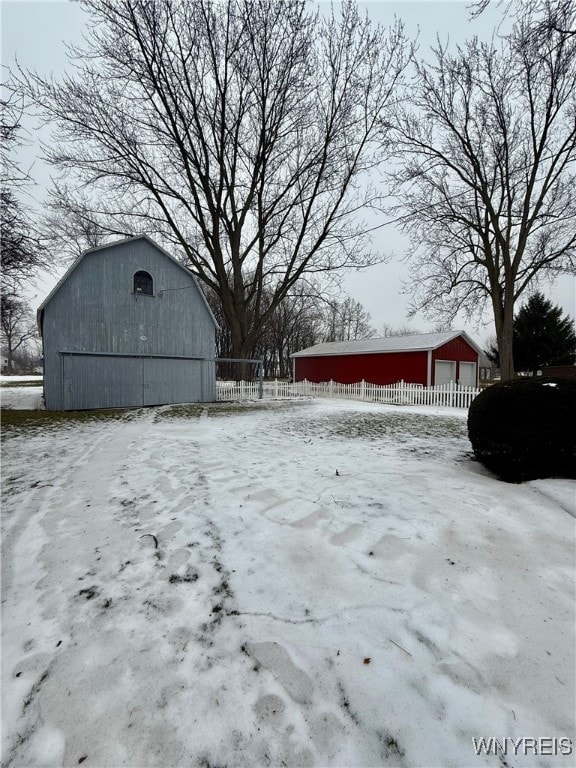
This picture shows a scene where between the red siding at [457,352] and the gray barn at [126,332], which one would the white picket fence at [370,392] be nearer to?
the red siding at [457,352]

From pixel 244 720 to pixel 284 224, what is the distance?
21.0m

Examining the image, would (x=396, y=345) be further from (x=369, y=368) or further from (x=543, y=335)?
(x=543, y=335)

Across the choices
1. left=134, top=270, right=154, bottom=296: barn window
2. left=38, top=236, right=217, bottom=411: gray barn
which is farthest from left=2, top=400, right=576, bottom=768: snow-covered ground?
left=134, top=270, right=154, bottom=296: barn window

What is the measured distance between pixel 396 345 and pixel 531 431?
1595 centimetres

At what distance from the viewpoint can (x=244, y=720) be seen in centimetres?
142

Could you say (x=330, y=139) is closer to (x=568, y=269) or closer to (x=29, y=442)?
(x=568, y=269)

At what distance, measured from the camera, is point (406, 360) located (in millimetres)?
18922

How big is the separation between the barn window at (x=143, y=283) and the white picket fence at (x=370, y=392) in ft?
20.8

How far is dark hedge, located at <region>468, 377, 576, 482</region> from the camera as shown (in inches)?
162

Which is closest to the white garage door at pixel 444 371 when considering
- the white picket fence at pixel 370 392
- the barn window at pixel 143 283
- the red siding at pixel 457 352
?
the red siding at pixel 457 352

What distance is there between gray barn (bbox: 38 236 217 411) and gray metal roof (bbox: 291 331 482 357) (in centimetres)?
982

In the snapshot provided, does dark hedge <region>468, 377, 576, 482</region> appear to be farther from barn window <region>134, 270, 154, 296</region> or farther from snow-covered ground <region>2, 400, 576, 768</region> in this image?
barn window <region>134, 270, 154, 296</region>

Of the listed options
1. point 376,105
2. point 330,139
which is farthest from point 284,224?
point 376,105

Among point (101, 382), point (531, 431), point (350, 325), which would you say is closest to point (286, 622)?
point (531, 431)
